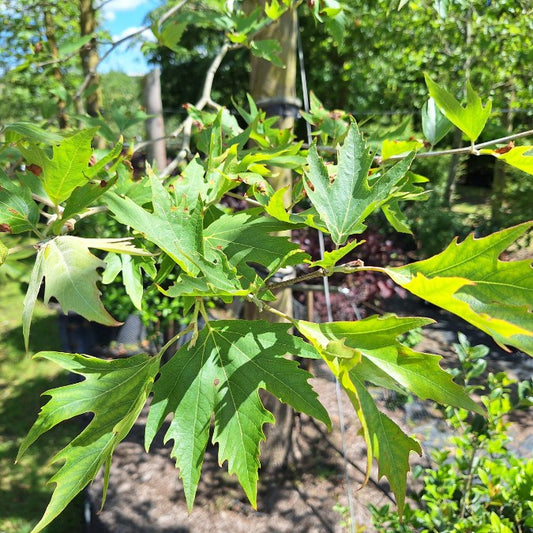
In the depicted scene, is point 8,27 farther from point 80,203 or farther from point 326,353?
point 326,353

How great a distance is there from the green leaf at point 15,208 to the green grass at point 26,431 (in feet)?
3.05

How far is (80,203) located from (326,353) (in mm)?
446

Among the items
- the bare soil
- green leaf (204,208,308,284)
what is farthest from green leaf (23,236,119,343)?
the bare soil

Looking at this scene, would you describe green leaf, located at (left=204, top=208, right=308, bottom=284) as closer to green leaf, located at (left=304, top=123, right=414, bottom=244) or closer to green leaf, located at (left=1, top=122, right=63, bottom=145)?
green leaf, located at (left=304, top=123, right=414, bottom=244)

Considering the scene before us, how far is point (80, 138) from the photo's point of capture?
0.72 m

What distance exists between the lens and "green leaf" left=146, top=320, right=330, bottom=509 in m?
0.67

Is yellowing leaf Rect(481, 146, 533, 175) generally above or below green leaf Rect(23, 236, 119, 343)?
above

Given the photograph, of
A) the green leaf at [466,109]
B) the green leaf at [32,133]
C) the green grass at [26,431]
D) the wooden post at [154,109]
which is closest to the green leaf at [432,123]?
the green leaf at [466,109]

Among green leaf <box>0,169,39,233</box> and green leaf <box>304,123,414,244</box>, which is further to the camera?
green leaf <box>0,169,39,233</box>

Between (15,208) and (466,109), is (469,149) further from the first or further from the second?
(15,208)

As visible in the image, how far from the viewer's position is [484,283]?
1.92 feet

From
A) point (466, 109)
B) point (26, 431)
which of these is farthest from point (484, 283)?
point (26, 431)

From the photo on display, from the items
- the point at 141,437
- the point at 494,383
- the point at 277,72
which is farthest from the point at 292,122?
the point at 141,437

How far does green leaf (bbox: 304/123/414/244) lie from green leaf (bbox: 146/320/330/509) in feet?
0.57
